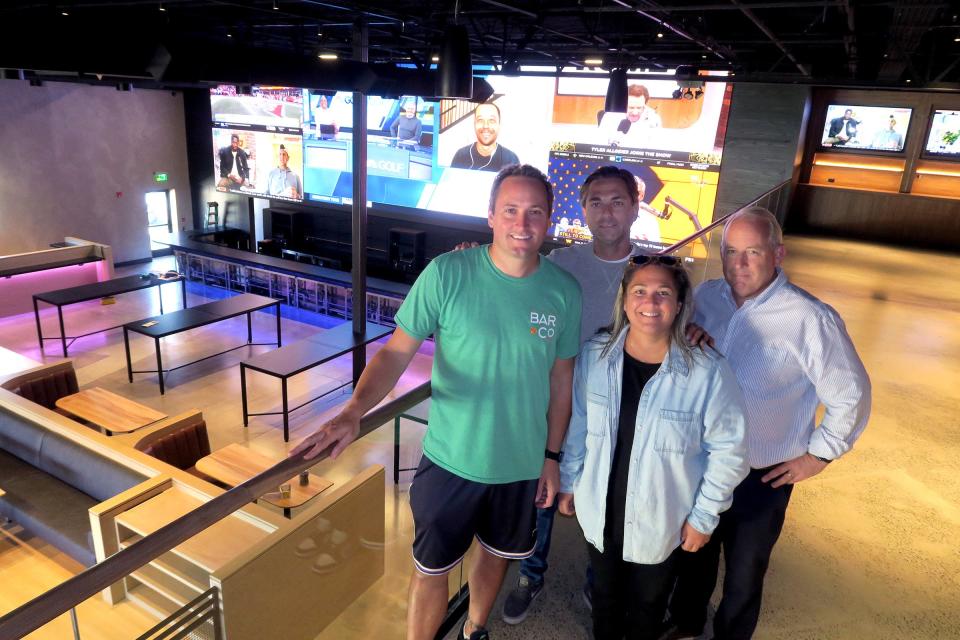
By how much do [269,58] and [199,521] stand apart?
6103 mm

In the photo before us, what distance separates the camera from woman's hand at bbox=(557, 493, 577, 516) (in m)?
1.89

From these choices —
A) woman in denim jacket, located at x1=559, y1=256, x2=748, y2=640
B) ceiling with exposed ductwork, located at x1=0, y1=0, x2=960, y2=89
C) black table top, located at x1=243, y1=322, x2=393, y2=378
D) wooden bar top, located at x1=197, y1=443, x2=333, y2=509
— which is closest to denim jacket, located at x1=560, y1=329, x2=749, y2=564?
woman in denim jacket, located at x1=559, y1=256, x2=748, y2=640

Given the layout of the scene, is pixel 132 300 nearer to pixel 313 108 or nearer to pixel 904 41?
pixel 313 108

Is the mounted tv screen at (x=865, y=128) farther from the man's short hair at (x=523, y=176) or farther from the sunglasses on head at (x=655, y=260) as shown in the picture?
the man's short hair at (x=523, y=176)

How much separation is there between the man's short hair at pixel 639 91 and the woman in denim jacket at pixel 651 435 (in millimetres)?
9809

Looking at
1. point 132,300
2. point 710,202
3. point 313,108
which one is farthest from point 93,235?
point 710,202

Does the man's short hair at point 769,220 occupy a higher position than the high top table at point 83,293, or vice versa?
the man's short hair at point 769,220

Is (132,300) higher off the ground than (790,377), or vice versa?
(790,377)

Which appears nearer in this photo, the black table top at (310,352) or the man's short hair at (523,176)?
the man's short hair at (523,176)

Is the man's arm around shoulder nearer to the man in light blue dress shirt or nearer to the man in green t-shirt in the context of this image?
the man in green t-shirt

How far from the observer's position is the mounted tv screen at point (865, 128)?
39.4 feet

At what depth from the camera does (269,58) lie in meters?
6.26

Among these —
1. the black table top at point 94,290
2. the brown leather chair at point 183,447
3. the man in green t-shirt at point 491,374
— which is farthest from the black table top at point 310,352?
the man in green t-shirt at point 491,374

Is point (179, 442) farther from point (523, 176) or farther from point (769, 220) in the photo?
point (769, 220)
